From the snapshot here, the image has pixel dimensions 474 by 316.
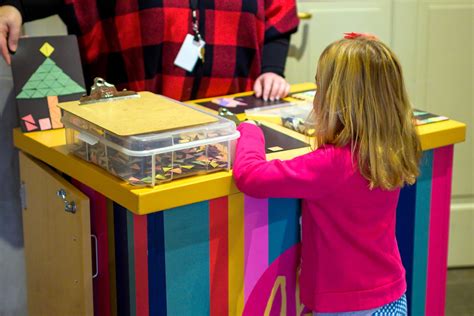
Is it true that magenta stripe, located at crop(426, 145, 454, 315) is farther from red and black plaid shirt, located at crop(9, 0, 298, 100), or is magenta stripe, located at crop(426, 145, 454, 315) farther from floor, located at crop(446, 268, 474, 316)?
floor, located at crop(446, 268, 474, 316)

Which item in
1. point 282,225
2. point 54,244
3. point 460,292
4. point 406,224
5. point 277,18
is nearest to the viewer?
point 282,225

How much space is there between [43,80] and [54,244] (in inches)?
16.0

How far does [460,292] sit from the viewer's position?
3.12 metres

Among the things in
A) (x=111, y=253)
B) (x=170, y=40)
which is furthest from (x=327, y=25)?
(x=111, y=253)

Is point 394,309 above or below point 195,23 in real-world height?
below

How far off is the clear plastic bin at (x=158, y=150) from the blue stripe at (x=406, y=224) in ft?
1.68

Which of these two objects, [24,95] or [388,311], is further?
[24,95]

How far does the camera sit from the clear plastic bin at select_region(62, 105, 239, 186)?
1606 millimetres

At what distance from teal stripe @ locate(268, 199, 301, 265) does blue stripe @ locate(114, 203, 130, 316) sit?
32 cm

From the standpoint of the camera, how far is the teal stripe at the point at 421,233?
79.7 inches

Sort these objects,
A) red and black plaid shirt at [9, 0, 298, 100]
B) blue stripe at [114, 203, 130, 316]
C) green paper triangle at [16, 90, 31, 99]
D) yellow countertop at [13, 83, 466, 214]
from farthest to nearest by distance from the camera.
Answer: red and black plaid shirt at [9, 0, 298, 100] < green paper triangle at [16, 90, 31, 99] < blue stripe at [114, 203, 130, 316] < yellow countertop at [13, 83, 466, 214]

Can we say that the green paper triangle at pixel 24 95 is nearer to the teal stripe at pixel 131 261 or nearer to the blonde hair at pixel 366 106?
the teal stripe at pixel 131 261

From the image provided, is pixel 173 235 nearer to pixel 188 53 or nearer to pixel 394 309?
pixel 394 309

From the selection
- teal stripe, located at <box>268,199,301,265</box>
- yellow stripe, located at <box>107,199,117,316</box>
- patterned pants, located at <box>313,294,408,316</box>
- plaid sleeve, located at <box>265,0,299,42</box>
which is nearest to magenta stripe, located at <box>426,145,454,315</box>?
patterned pants, located at <box>313,294,408,316</box>
